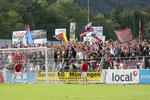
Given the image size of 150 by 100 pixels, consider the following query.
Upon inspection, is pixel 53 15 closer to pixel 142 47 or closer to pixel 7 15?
pixel 7 15

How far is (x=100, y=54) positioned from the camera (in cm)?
3372

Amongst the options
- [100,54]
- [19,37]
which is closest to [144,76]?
[100,54]

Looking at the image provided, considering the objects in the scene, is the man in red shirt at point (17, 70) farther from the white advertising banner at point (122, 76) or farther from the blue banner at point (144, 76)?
the blue banner at point (144, 76)

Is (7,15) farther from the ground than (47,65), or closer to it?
farther from the ground

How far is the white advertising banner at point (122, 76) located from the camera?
32.0 meters

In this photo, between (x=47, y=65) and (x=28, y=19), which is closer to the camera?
(x=47, y=65)

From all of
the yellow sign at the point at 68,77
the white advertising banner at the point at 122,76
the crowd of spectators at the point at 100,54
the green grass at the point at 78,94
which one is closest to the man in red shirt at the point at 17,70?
the crowd of spectators at the point at 100,54

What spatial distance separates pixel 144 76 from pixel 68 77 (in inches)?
287

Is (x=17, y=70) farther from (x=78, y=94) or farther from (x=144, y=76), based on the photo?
(x=78, y=94)

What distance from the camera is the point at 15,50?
37156mm

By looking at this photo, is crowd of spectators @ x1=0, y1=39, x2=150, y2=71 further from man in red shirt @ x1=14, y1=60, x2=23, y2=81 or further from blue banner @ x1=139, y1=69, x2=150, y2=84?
man in red shirt @ x1=14, y1=60, x2=23, y2=81

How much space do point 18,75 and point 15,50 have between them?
2410mm

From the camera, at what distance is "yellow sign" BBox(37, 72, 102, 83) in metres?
34.2

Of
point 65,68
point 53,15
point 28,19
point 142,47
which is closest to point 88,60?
point 65,68
